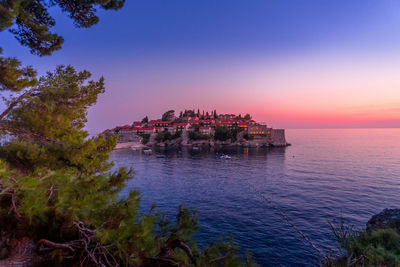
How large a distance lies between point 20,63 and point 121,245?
432 cm

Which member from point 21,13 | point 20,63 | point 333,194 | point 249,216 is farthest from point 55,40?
point 333,194

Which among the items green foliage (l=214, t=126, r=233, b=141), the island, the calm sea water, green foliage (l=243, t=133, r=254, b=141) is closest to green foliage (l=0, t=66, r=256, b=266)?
the calm sea water

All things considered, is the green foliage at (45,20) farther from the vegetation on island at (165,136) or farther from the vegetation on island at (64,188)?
the vegetation on island at (165,136)

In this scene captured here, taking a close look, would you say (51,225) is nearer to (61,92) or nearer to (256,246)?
(61,92)

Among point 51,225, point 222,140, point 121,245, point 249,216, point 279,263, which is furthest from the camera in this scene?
point 222,140

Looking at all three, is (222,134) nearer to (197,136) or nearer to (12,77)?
(197,136)

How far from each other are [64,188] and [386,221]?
12750 millimetres

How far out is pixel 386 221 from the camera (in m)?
9.46

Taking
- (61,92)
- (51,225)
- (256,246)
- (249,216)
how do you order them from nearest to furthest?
(51,225), (61,92), (256,246), (249,216)

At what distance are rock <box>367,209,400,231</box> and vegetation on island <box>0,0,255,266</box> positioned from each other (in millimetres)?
8050

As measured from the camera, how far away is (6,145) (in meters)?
4.38

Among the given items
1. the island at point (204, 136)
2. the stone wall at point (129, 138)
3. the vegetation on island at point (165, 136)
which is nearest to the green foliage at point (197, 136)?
the island at point (204, 136)

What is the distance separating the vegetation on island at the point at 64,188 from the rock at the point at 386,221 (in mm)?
8050

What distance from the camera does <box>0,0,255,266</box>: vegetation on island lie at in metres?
2.89
